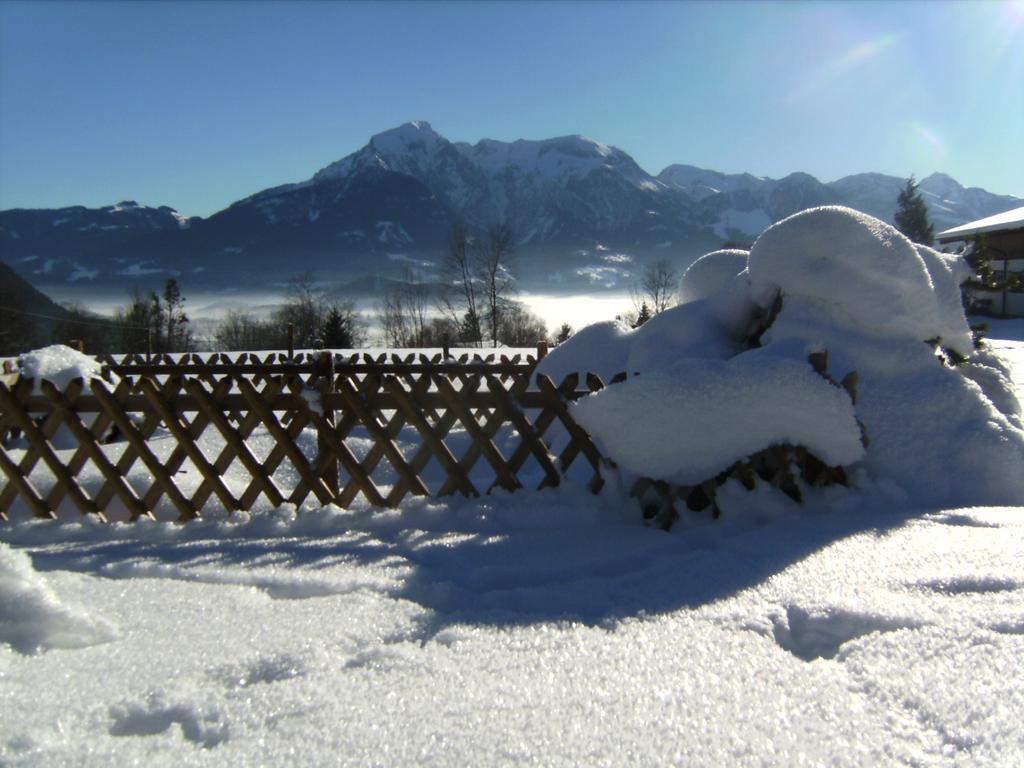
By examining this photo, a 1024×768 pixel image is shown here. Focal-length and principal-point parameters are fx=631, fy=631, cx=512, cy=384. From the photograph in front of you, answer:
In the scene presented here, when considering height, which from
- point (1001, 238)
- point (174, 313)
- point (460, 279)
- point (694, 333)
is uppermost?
point (1001, 238)

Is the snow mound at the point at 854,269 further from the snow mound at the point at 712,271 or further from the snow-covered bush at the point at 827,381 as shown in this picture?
the snow mound at the point at 712,271

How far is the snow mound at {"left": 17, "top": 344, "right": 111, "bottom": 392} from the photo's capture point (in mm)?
7309

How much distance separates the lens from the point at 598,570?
3.01 meters

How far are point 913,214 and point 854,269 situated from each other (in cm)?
5592

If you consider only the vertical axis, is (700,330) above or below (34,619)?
above

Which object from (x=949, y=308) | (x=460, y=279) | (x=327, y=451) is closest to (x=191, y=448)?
(x=327, y=451)

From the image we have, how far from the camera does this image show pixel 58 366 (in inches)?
296

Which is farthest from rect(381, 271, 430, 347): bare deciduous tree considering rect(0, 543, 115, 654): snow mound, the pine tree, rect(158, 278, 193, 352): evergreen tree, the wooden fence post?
rect(0, 543, 115, 654): snow mound

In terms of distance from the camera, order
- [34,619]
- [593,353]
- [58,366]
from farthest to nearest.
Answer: [58,366] < [593,353] < [34,619]

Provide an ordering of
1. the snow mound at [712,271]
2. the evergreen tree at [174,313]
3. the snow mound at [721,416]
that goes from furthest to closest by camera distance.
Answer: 1. the evergreen tree at [174,313]
2. the snow mound at [712,271]
3. the snow mound at [721,416]

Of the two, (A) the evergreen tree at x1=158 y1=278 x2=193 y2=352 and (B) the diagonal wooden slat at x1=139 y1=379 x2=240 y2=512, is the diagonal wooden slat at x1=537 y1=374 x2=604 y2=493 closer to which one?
(B) the diagonal wooden slat at x1=139 y1=379 x2=240 y2=512

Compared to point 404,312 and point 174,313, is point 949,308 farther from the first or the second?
point 404,312

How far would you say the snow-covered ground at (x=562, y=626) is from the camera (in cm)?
167

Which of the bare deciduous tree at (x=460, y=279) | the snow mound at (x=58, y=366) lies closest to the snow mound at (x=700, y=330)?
the snow mound at (x=58, y=366)
